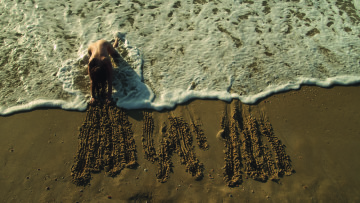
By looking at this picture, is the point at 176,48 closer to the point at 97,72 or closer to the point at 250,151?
the point at 97,72

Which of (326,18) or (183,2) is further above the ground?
(183,2)

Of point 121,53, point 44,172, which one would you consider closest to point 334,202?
point 44,172

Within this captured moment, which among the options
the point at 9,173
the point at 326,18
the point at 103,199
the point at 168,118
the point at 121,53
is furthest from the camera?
the point at 326,18

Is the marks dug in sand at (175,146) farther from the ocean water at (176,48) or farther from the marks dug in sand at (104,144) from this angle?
the ocean water at (176,48)

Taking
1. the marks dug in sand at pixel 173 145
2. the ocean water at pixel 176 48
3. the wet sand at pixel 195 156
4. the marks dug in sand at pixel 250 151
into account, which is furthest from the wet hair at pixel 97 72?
the marks dug in sand at pixel 250 151

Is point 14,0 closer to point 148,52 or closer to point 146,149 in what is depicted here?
point 148,52

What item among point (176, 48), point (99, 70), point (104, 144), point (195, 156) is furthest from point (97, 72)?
point (195, 156)
